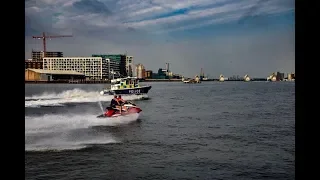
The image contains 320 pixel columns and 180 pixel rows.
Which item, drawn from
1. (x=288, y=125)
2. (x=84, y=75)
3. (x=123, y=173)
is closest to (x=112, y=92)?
(x=288, y=125)

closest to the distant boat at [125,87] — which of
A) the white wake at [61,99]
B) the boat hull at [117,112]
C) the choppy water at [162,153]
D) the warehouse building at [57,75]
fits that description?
the white wake at [61,99]

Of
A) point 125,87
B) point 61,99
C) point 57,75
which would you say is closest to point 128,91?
point 125,87

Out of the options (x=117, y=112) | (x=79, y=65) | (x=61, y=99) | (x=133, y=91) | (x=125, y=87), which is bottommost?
(x=61, y=99)

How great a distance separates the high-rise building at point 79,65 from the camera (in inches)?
2894

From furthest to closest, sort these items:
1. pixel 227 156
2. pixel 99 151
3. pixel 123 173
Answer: pixel 99 151 < pixel 227 156 < pixel 123 173

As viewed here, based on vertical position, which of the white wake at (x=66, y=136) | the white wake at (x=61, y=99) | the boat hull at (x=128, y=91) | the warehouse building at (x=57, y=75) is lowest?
the white wake at (x=66, y=136)

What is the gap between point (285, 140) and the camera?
15.9 metres

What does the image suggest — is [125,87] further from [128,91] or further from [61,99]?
[61,99]

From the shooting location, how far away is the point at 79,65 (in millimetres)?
74938

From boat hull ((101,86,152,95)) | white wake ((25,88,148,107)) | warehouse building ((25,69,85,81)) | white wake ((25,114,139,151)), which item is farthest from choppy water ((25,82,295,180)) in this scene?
warehouse building ((25,69,85,81))

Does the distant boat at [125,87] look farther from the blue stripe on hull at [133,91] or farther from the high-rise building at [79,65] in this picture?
the high-rise building at [79,65]

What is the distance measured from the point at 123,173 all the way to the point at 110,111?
1381 centimetres
